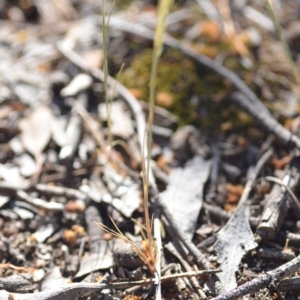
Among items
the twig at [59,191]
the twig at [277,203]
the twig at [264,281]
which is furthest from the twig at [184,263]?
the twig at [59,191]

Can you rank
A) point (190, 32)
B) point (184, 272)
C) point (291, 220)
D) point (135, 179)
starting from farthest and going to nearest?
point (190, 32) < point (135, 179) < point (291, 220) < point (184, 272)

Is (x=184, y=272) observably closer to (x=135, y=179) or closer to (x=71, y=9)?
(x=135, y=179)

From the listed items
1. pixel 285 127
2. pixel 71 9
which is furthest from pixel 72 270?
pixel 71 9

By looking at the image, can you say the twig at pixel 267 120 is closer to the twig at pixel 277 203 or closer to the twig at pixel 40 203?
the twig at pixel 277 203

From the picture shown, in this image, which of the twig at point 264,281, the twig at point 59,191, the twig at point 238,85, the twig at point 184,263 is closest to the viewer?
the twig at point 264,281

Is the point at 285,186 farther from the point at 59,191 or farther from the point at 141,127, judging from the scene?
the point at 59,191

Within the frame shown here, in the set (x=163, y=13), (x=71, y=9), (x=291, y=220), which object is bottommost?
(x=291, y=220)

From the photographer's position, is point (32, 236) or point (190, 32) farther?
point (190, 32)

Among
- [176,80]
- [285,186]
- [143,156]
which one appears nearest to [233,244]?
[285,186]
